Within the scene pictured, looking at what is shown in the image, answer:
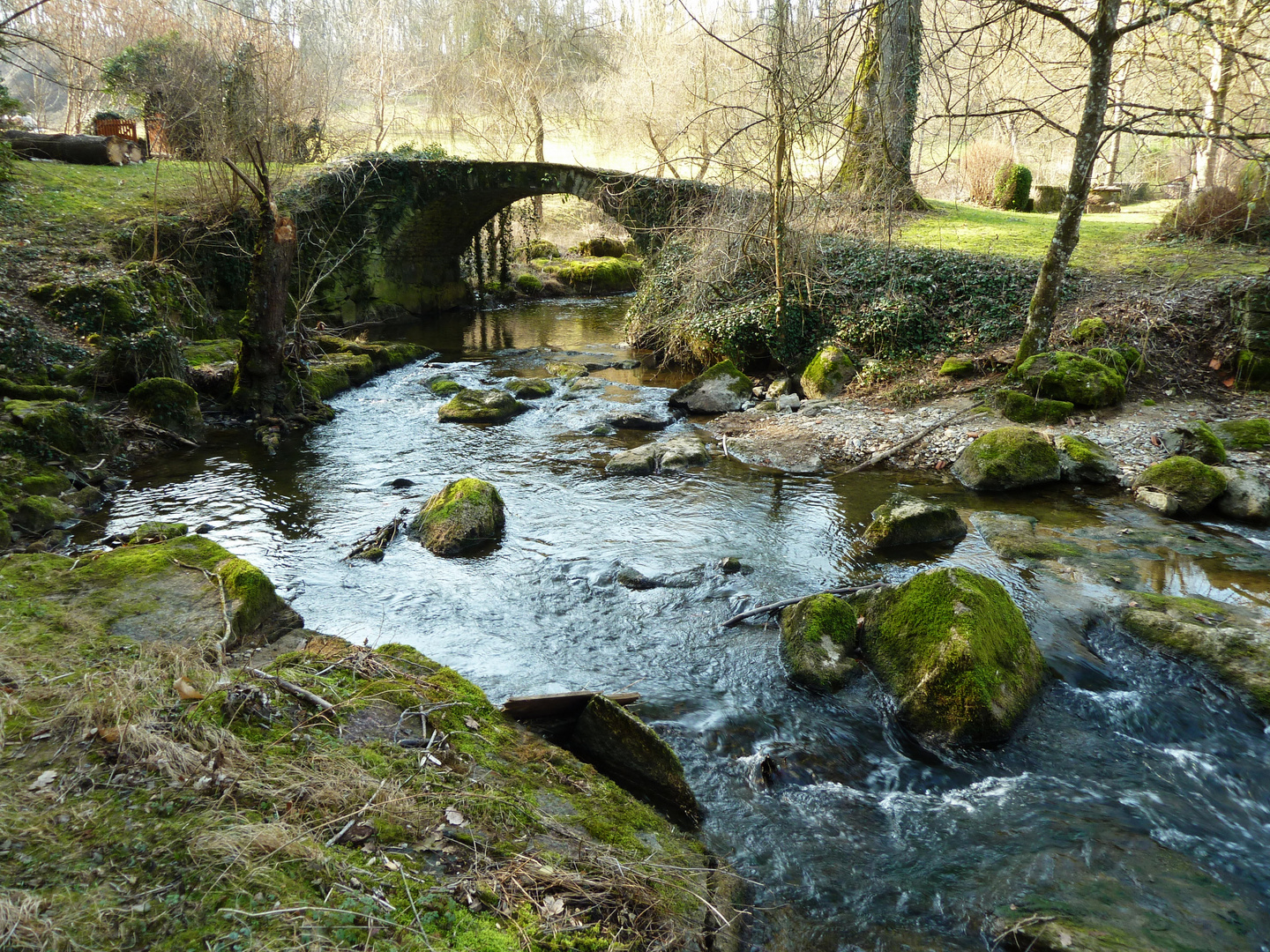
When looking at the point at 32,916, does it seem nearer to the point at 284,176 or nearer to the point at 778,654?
the point at 778,654

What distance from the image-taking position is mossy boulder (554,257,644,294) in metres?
27.4

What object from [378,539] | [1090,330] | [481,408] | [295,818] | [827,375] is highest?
[1090,330]

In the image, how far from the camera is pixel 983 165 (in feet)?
72.6

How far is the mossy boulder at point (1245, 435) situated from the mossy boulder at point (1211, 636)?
3.80 meters

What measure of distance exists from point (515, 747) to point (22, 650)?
2408mm

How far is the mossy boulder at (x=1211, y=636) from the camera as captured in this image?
17.0 ft

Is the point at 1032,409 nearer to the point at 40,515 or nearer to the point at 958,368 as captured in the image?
the point at 958,368

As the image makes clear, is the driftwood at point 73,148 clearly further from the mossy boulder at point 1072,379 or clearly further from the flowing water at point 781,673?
the mossy boulder at point 1072,379

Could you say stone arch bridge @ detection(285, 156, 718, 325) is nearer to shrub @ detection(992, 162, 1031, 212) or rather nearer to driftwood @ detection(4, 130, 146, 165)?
driftwood @ detection(4, 130, 146, 165)

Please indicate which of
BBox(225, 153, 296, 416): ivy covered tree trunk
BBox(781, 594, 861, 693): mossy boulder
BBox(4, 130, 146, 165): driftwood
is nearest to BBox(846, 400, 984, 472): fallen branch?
BBox(781, 594, 861, 693): mossy boulder

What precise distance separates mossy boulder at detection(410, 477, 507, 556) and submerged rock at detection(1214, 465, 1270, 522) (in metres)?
7.60

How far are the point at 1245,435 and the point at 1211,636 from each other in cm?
483

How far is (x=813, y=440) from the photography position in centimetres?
1063

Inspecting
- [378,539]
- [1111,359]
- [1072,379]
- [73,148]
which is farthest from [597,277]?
[378,539]
